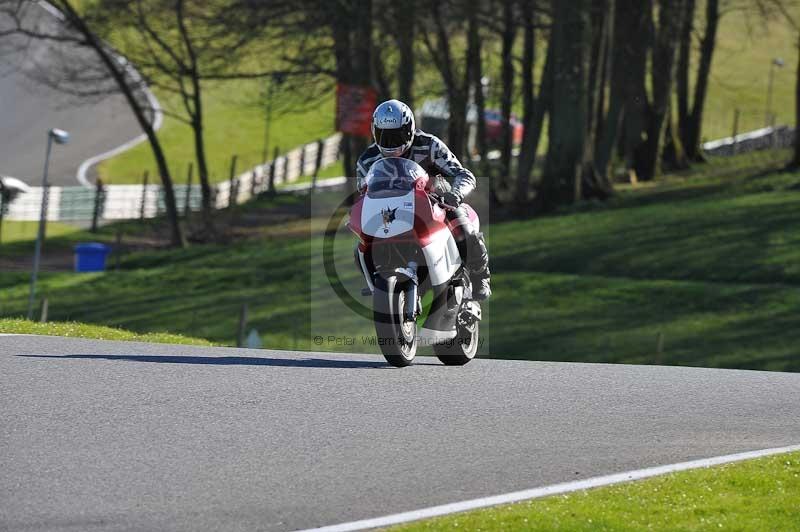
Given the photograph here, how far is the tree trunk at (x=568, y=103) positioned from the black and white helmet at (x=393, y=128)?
21.9 metres

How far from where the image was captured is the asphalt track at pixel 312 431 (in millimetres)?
7004

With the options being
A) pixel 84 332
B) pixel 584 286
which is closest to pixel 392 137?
A: pixel 84 332

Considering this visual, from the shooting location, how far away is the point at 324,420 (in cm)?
888

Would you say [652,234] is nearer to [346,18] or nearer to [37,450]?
[346,18]

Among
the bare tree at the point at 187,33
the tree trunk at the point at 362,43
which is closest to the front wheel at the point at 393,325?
the tree trunk at the point at 362,43

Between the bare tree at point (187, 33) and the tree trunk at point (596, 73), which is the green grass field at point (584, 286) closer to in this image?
the tree trunk at point (596, 73)

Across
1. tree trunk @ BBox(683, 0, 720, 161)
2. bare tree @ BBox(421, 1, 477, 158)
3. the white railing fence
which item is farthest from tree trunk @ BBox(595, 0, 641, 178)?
the white railing fence

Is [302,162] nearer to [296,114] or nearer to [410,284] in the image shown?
[296,114]

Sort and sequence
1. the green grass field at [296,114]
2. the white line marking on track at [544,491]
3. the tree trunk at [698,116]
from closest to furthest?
1. the white line marking on track at [544,491]
2. the tree trunk at [698,116]
3. the green grass field at [296,114]

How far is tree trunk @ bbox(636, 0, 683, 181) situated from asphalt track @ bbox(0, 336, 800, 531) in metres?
30.7

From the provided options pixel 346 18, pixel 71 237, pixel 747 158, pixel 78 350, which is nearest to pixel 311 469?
pixel 78 350

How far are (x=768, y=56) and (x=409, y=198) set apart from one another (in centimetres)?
9730

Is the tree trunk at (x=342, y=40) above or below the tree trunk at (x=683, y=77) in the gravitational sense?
below

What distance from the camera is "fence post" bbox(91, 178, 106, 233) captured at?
158ft
